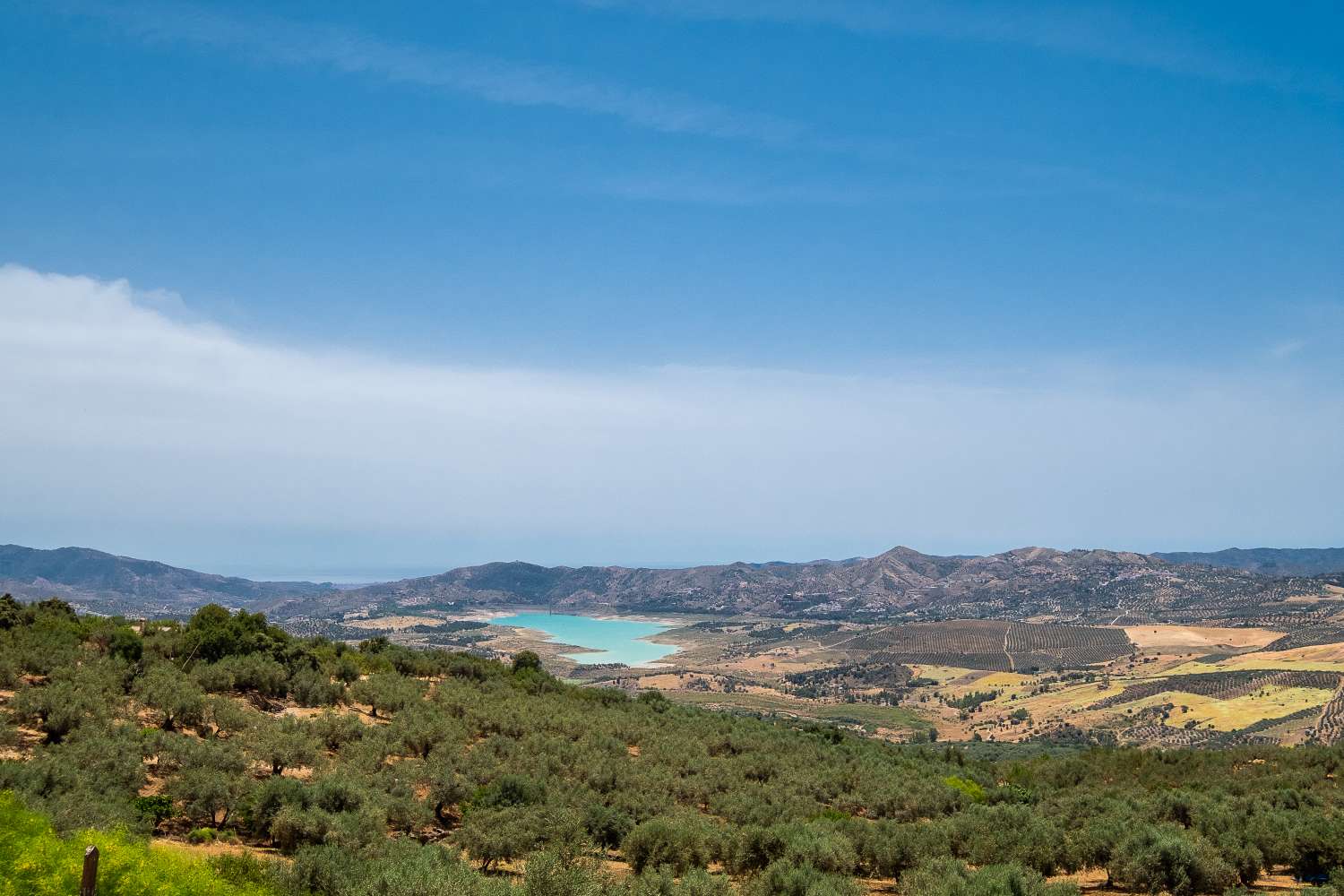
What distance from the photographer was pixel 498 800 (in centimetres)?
1891

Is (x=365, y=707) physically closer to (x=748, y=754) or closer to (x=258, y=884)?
(x=748, y=754)

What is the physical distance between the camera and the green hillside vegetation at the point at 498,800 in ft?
40.9

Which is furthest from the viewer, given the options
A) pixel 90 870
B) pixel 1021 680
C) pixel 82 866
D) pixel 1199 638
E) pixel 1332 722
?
pixel 1199 638

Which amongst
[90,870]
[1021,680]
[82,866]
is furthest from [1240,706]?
[90,870]

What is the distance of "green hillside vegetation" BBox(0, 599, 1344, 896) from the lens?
40.9 ft

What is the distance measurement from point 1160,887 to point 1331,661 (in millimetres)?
111643

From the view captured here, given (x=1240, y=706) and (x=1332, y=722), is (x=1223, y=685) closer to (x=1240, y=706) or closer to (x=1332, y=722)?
(x=1240, y=706)

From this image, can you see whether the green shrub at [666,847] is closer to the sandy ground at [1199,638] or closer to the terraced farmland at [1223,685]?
the terraced farmland at [1223,685]

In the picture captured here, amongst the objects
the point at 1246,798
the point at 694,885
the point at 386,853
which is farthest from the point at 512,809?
the point at 1246,798

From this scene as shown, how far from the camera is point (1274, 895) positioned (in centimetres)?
1424

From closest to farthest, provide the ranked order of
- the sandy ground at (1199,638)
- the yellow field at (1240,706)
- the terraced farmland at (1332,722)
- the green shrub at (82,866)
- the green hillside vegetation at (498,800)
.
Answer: the green shrub at (82,866)
the green hillside vegetation at (498,800)
the terraced farmland at (1332,722)
the yellow field at (1240,706)
the sandy ground at (1199,638)

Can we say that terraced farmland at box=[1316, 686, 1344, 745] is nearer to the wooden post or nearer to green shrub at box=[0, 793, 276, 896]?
green shrub at box=[0, 793, 276, 896]

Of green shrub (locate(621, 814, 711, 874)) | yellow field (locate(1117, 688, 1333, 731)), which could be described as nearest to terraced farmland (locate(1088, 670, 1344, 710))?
yellow field (locate(1117, 688, 1333, 731))

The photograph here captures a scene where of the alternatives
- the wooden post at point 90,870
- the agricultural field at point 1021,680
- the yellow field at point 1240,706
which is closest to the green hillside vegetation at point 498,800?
the wooden post at point 90,870
